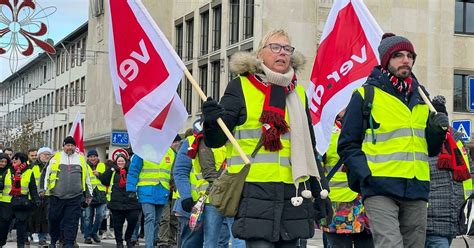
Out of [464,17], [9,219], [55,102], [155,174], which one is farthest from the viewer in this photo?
[55,102]

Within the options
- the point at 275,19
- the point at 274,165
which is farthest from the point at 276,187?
the point at 275,19

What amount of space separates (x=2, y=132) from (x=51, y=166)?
7966 centimetres

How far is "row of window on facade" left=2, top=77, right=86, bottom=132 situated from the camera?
73.1 metres

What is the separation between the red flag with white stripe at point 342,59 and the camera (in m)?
10.6

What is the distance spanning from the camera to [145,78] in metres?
8.58

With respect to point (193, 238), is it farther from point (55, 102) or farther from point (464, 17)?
point (55, 102)

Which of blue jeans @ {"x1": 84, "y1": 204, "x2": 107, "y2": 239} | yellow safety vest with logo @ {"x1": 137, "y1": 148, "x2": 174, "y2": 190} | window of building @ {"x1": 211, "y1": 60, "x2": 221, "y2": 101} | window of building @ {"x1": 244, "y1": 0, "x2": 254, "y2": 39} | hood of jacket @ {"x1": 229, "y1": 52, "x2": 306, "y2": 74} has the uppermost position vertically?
window of building @ {"x1": 244, "y1": 0, "x2": 254, "y2": 39}

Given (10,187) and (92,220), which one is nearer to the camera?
(10,187)

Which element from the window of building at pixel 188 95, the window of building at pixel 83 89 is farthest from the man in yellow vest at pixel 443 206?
the window of building at pixel 83 89

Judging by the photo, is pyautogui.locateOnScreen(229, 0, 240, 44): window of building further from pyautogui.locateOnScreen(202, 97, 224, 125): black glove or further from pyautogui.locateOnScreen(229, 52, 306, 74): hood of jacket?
pyautogui.locateOnScreen(202, 97, 224, 125): black glove

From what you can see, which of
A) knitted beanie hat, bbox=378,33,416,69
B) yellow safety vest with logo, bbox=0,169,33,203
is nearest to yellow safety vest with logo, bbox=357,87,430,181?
knitted beanie hat, bbox=378,33,416,69

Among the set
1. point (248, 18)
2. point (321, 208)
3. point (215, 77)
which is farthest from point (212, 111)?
point (215, 77)

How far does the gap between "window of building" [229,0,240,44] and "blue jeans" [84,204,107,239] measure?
72.5 feet

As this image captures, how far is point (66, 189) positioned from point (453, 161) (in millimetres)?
8744
